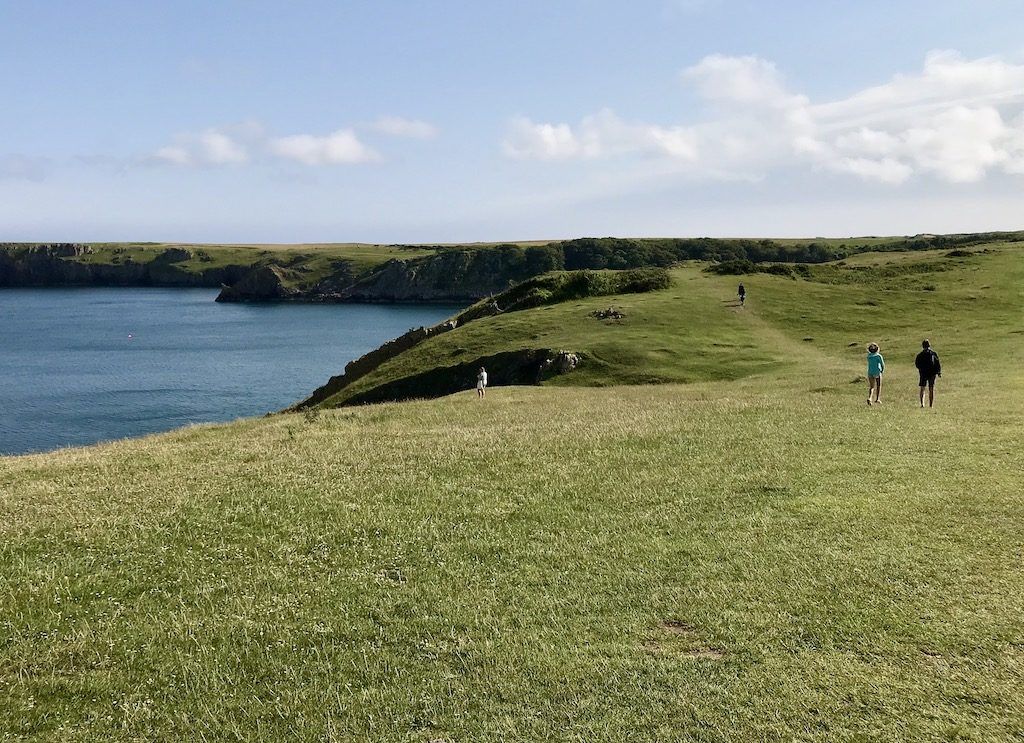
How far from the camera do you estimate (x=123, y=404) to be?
279 feet

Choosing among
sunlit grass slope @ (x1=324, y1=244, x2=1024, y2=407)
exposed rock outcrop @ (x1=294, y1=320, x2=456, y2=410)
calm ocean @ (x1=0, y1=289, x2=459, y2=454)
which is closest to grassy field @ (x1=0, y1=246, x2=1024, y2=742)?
sunlit grass slope @ (x1=324, y1=244, x2=1024, y2=407)

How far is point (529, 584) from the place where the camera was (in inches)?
517

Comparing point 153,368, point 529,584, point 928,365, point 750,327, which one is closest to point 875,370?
point 928,365

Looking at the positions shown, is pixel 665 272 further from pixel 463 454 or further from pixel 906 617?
pixel 906 617

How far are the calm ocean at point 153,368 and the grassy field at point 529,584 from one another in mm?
56995

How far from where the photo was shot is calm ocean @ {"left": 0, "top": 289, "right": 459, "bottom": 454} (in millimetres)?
76938

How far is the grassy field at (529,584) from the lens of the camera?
373 inches

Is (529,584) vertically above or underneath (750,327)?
underneath

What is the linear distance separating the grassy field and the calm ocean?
2244 inches

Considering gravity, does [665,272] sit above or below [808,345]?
above

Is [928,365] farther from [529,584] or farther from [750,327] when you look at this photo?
[750,327]

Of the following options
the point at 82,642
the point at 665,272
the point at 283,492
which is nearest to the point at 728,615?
the point at 82,642

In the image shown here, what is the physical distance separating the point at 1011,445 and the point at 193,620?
21.6 m

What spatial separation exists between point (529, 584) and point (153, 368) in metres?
112
